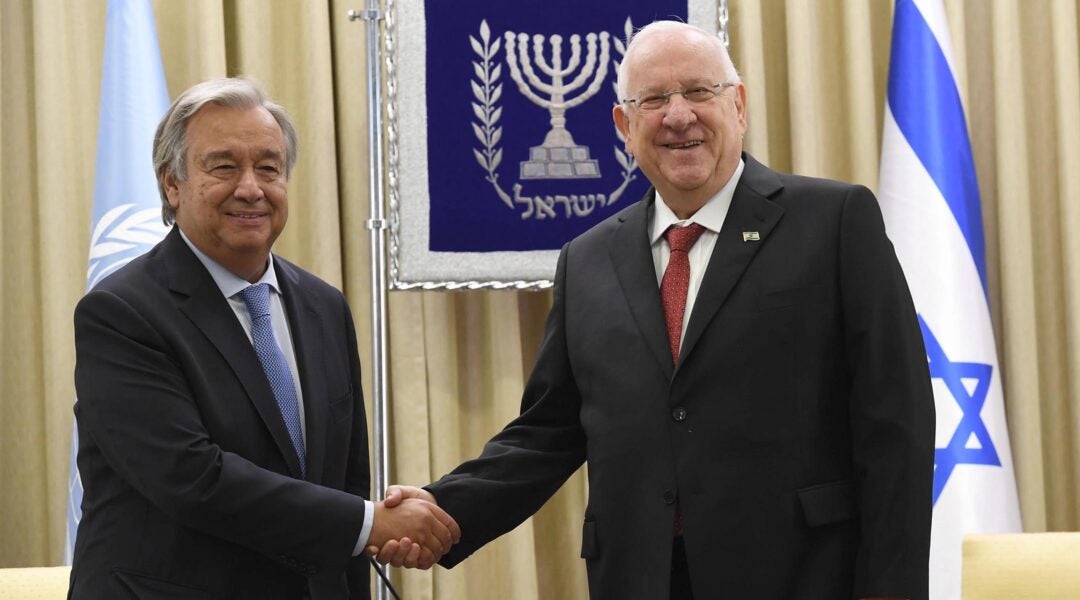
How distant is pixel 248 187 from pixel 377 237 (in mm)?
1665

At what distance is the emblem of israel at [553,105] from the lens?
4.32 metres

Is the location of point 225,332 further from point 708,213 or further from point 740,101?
point 740,101

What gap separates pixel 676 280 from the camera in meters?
2.60

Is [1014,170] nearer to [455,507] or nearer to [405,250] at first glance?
[405,250]

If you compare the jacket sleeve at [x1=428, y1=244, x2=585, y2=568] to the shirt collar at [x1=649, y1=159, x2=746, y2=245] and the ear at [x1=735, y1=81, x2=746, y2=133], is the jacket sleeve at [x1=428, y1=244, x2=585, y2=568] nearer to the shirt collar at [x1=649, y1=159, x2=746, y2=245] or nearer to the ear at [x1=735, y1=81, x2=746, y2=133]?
the shirt collar at [x1=649, y1=159, x2=746, y2=245]

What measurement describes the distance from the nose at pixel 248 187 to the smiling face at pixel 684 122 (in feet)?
2.67

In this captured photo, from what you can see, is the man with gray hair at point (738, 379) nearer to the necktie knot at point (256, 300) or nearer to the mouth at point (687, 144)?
the mouth at point (687, 144)

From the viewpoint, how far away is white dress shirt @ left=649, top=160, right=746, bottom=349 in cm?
258

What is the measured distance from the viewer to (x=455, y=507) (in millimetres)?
3010

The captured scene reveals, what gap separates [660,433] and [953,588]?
76.9 inches

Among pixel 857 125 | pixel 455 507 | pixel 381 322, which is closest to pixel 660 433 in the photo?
pixel 455 507

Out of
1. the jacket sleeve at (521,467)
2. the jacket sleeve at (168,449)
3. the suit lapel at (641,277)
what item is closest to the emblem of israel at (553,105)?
the jacket sleeve at (521,467)

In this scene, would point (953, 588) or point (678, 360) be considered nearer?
point (678, 360)

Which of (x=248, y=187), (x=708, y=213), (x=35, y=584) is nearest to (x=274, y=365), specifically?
(x=248, y=187)
